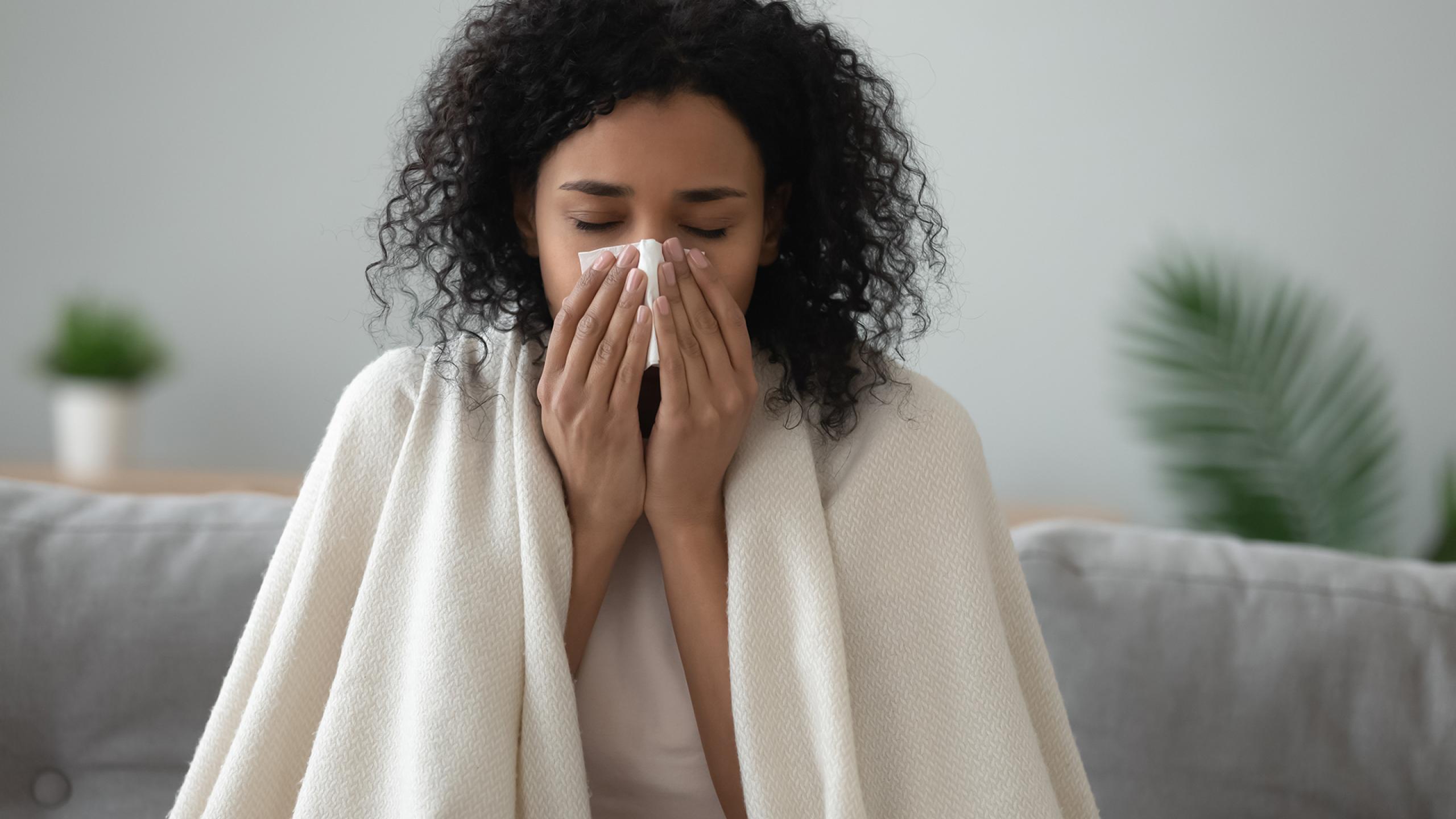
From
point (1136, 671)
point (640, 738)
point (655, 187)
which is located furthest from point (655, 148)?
point (1136, 671)

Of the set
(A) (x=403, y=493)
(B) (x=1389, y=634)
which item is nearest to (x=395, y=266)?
(A) (x=403, y=493)

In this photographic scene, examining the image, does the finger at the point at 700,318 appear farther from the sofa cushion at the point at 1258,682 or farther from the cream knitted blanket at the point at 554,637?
the sofa cushion at the point at 1258,682

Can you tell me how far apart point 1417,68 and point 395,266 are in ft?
6.91

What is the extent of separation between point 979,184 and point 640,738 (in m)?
1.69

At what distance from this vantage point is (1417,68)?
2.28m

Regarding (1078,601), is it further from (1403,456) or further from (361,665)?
(1403,456)

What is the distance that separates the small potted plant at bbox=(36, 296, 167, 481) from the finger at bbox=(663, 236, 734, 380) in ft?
6.45

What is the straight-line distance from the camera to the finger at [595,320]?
0.89m

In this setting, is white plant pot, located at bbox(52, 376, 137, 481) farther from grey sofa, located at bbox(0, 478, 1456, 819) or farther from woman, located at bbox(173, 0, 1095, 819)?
woman, located at bbox(173, 0, 1095, 819)

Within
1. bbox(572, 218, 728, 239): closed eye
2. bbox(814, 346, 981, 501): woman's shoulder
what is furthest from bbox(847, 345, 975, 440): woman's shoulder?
bbox(572, 218, 728, 239): closed eye

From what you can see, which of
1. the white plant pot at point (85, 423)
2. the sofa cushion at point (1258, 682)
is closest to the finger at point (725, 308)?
the sofa cushion at point (1258, 682)

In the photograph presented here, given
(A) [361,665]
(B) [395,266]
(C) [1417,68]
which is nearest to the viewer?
(A) [361,665]

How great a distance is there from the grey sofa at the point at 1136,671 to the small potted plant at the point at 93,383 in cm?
116

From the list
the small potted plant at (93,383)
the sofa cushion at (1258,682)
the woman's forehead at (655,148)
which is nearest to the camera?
the woman's forehead at (655,148)
